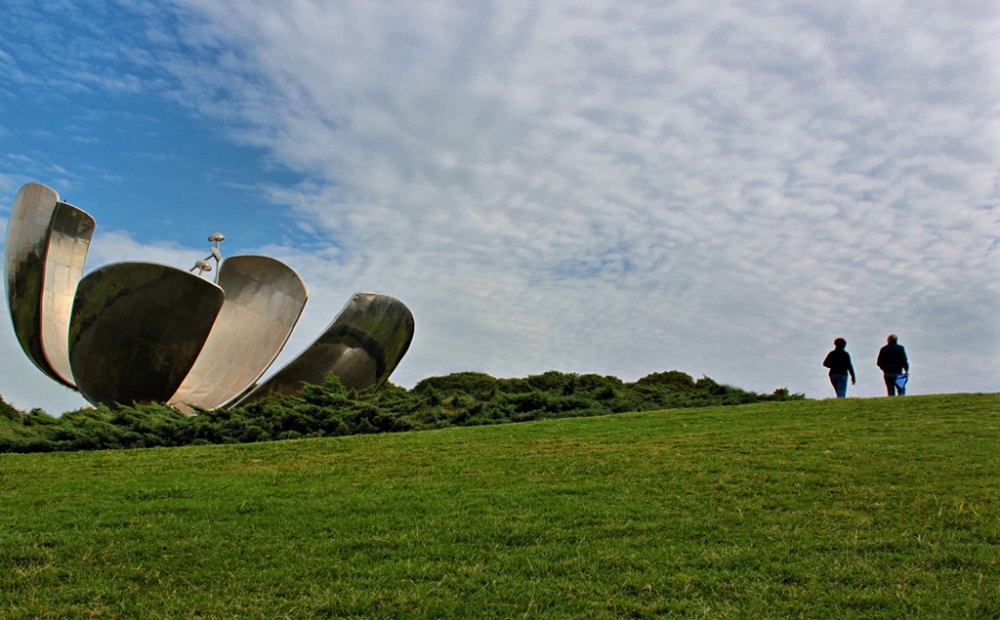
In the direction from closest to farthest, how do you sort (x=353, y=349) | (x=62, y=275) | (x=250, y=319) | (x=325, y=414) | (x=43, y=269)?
(x=325, y=414), (x=43, y=269), (x=62, y=275), (x=353, y=349), (x=250, y=319)

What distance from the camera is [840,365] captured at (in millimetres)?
13641

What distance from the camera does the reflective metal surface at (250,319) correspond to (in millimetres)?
15172

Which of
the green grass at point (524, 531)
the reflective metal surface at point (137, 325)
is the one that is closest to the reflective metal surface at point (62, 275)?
the reflective metal surface at point (137, 325)

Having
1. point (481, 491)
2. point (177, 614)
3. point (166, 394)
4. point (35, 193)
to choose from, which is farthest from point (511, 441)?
point (35, 193)

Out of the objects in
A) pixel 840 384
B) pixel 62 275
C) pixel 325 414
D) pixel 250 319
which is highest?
pixel 62 275

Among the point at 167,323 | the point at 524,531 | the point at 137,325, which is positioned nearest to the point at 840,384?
the point at 524,531

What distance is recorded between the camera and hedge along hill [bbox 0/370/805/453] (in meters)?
10.8

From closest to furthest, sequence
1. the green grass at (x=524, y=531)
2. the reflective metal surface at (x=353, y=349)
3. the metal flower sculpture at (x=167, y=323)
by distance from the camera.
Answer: the green grass at (x=524, y=531)
the metal flower sculpture at (x=167, y=323)
the reflective metal surface at (x=353, y=349)

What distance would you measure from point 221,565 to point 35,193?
11017mm

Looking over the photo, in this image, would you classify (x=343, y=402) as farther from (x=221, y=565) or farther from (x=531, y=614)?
(x=531, y=614)

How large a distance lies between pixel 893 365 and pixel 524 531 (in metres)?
10.3

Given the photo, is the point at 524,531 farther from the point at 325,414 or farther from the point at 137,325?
the point at 137,325

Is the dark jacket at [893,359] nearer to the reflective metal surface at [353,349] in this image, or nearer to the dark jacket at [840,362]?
the dark jacket at [840,362]

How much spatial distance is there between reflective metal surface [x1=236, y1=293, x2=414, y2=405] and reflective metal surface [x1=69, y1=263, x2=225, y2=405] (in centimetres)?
206
